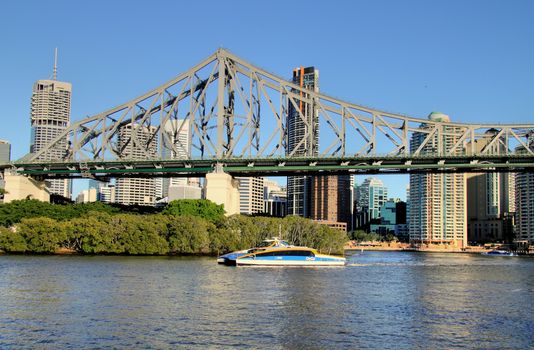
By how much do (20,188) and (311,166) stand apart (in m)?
48.6

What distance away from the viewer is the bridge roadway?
331 ft

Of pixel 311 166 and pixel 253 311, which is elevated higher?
pixel 311 166

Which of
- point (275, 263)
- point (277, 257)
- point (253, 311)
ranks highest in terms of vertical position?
point (277, 257)

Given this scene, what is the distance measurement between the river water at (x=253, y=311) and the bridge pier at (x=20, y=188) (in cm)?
5824

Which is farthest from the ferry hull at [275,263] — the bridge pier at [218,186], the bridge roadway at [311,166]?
the bridge pier at [218,186]

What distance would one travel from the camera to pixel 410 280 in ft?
198

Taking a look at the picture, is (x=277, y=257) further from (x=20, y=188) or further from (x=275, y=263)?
(x=20, y=188)

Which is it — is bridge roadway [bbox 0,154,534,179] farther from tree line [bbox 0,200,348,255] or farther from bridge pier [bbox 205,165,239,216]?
tree line [bbox 0,200,348,255]

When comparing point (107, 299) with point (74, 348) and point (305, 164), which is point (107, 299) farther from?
point (305, 164)

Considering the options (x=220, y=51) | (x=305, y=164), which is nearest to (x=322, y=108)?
(x=305, y=164)

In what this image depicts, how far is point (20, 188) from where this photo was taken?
11619 centimetres

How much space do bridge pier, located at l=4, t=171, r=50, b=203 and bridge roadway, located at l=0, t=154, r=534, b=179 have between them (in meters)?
8.07

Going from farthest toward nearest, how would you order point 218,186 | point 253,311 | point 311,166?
point 218,186
point 311,166
point 253,311

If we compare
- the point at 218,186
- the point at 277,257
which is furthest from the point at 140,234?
the point at 277,257
